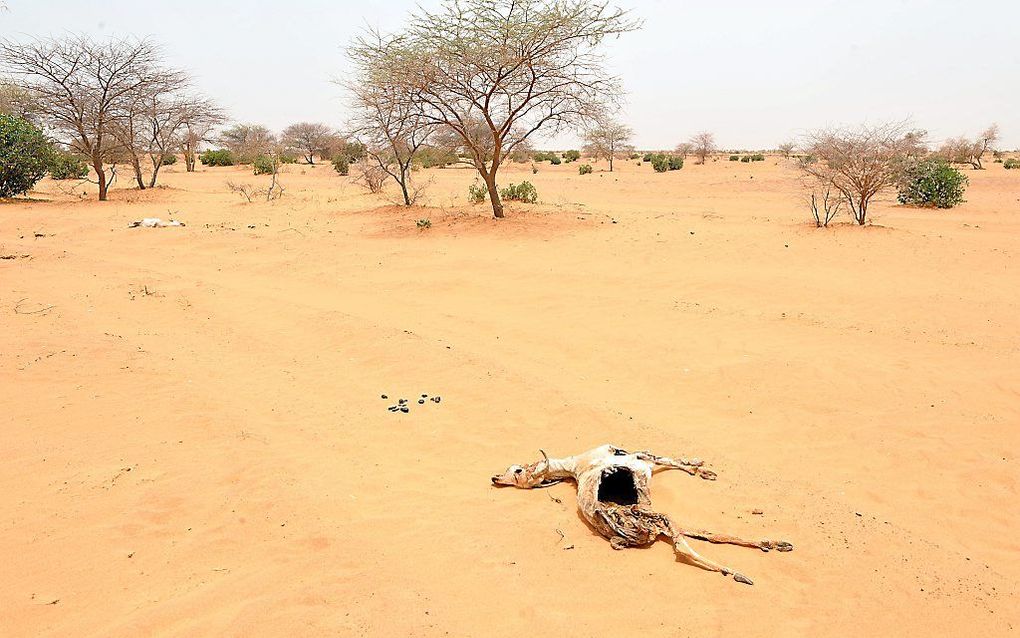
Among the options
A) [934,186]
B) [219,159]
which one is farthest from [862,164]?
[219,159]

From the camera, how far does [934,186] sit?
58.5 feet

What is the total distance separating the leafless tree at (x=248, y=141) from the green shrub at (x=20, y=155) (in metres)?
18.9

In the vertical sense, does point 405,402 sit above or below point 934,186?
below

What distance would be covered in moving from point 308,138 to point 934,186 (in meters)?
45.8

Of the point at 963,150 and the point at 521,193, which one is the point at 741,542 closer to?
the point at 521,193

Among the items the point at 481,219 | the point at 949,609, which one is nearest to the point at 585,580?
the point at 949,609

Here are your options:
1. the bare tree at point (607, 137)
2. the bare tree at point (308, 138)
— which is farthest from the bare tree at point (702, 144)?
the bare tree at point (308, 138)

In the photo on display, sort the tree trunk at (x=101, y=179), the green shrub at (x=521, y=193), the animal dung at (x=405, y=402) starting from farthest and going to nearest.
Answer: the tree trunk at (x=101, y=179), the green shrub at (x=521, y=193), the animal dung at (x=405, y=402)

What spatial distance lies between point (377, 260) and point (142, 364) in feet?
20.7

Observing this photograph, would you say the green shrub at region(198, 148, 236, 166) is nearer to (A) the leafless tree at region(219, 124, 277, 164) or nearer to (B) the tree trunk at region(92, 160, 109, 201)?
(A) the leafless tree at region(219, 124, 277, 164)

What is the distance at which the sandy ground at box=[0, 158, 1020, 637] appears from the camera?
2.93 metres

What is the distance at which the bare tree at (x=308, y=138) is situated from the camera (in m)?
50.1

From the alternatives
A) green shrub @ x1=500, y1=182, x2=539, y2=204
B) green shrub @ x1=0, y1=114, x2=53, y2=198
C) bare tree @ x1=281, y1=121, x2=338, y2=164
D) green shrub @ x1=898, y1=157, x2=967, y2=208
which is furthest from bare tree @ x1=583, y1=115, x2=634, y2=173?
bare tree @ x1=281, y1=121, x2=338, y2=164

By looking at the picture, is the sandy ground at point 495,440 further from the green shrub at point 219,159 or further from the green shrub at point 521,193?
the green shrub at point 219,159
